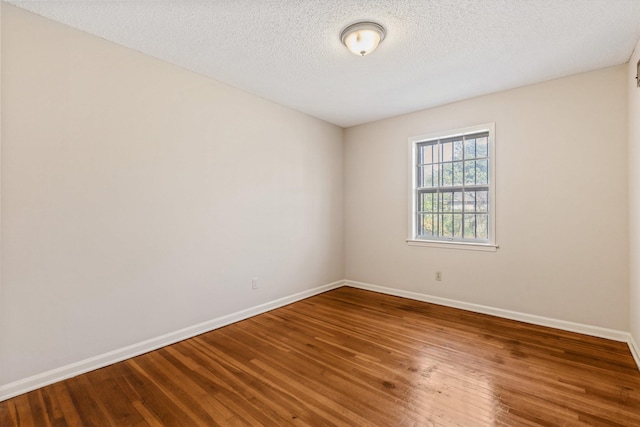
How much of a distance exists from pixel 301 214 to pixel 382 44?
2354 mm

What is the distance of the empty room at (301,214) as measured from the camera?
197cm

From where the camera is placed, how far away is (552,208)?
10.2ft

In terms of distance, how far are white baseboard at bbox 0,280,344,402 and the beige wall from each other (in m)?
3.45

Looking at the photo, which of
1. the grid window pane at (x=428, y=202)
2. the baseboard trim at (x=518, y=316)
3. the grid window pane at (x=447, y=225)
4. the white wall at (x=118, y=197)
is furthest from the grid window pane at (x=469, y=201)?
the white wall at (x=118, y=197)

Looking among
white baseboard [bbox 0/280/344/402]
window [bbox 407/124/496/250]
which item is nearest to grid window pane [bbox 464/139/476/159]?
window [bbox 407/124/496/250]

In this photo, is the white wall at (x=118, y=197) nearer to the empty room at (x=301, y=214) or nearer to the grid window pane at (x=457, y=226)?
the empty room at (x=301, y=214)

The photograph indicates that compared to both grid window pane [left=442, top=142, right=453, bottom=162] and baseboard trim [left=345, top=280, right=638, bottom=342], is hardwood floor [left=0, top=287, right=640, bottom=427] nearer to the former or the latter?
baseboard trim [left=345, top=280, right=638, bottom=342]

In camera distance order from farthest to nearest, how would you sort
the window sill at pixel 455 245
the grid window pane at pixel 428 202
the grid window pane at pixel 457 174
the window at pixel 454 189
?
the grid window pane at pixel 428 202 < the grid window pane at pixel 457 174 < the window at pixel 454 189 < the window sill at pixel 455 245

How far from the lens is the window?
361cm

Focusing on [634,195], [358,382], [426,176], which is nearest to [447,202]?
[426,176]

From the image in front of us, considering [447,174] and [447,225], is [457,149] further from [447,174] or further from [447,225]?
[447,225]

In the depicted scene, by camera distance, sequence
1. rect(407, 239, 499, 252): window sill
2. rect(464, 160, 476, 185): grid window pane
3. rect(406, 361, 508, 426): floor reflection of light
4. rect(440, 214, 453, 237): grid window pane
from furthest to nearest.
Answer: rect(440, 214, 453, 237): grid window pane, rect(464, 160, 476, 185): grid window pane, rect(407, 239, 499, 252): window sill, rect(406, 361, 508, 426): floor reflection of light

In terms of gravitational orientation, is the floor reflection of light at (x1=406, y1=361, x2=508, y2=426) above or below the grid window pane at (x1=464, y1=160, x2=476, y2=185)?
below

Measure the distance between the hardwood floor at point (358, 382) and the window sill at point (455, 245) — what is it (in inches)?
35.4
